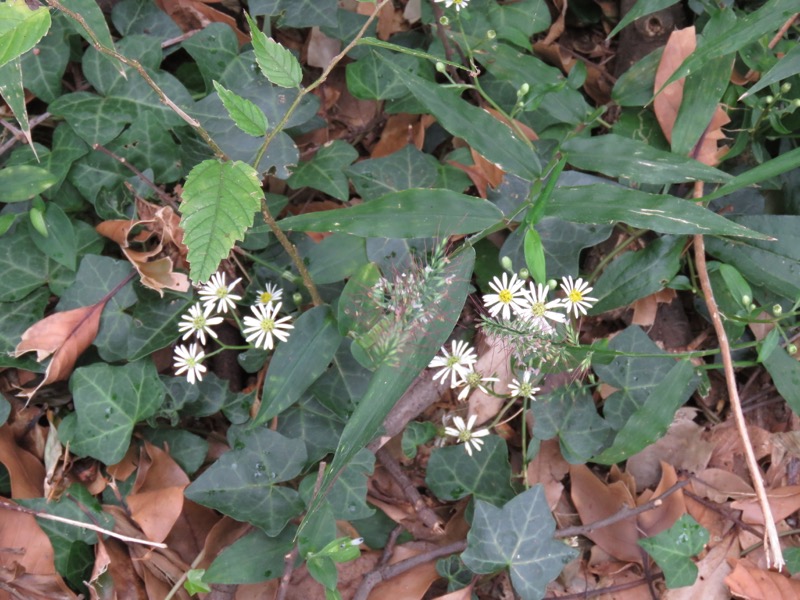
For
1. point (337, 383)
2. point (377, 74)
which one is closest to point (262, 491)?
point (337, 383)

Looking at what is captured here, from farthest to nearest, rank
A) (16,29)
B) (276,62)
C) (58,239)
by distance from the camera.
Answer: (58,239)
(276,62)
(16,29)

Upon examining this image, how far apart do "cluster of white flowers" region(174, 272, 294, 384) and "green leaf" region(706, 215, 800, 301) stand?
1.21 metres

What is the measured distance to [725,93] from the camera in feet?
6.73

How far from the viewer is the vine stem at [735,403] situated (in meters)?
1.46

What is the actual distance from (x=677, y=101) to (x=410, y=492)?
134cm

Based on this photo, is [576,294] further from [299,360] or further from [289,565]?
[289,565]

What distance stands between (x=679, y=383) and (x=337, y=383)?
885mm

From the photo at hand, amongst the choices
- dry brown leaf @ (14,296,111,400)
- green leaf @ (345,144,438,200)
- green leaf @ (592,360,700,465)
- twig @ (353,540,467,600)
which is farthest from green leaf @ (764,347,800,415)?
dry brown leaf @ (14,296,111,400)

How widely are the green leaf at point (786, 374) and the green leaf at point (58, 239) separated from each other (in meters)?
1.87

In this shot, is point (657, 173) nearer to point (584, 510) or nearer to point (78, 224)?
point (584, 510)

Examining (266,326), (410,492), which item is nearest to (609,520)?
(410,492)

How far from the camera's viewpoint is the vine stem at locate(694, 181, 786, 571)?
1456mm

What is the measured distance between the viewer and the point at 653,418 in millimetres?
1805

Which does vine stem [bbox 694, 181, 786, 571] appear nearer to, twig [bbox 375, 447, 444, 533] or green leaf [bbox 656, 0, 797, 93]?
green leaf [bbox 656, 0, 797, 93]
